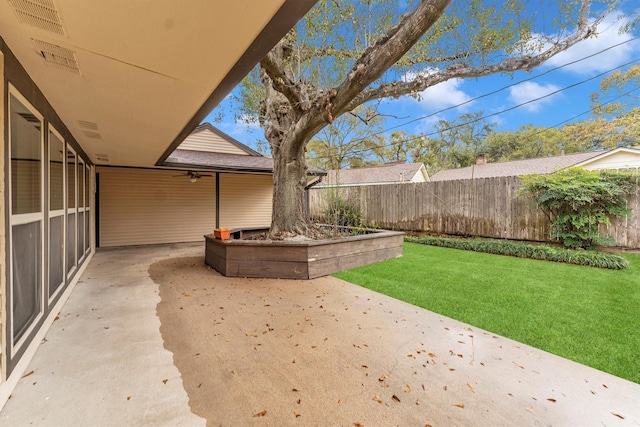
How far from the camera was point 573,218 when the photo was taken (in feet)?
19.4

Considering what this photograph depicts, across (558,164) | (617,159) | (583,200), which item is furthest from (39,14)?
(558,164)

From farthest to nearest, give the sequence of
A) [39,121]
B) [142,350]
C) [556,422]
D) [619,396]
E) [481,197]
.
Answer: [481,197] < [39,121] < [142,350] < [619,396] < [556,422]

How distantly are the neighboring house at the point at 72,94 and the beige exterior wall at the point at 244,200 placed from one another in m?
4.68

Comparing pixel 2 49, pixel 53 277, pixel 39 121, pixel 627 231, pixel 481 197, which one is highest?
pixel 2 49

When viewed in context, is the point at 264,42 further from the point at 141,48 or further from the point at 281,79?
the point at 281,79

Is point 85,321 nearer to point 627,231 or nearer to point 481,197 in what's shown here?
point 481,197

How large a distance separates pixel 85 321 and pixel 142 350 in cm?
115

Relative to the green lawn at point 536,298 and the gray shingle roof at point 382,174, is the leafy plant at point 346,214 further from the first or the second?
the gray shingle roof at point 382,174

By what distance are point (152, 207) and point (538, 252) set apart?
9.88m

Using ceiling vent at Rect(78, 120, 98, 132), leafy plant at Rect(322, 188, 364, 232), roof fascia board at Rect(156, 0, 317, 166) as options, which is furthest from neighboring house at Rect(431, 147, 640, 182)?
ceiling vent at Rect(78, 120, 98, 132)

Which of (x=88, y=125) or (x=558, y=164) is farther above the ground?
(x=558, y=164)


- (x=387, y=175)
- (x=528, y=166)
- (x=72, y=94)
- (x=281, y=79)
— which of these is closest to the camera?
(x=72, y=94)

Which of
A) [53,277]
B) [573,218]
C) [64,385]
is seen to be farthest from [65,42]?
[573,218]

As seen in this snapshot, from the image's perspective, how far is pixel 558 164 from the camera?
46.6 feet
